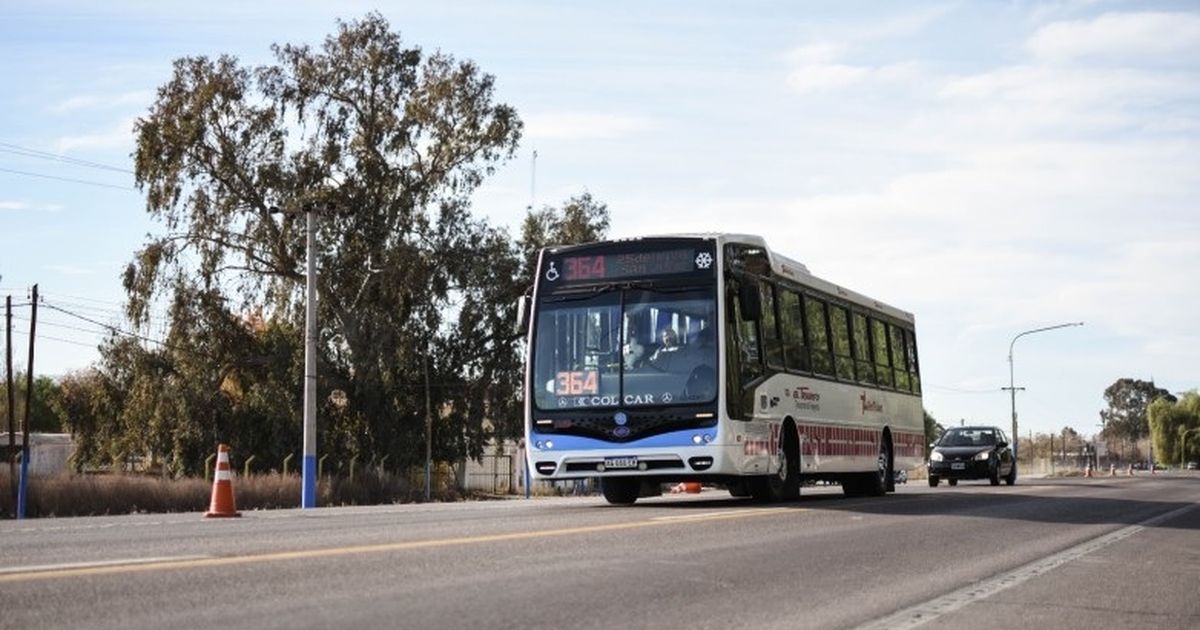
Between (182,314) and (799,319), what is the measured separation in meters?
32.8

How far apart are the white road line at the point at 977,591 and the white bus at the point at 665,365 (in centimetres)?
529

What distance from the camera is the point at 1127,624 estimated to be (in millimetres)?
8812

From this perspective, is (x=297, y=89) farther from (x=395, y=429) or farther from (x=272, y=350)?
(x=395, y=429)

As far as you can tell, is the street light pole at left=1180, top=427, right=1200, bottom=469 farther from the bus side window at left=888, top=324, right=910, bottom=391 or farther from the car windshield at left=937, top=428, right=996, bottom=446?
the bus side window at left=888, top=324, right=910, bottom=391

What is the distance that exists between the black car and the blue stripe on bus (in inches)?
896

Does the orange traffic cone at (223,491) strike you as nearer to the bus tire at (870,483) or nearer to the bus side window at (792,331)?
the bus side window at (792,331)

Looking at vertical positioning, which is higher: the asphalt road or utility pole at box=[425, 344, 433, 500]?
utility pole at box=[425, 344, 433, 500]

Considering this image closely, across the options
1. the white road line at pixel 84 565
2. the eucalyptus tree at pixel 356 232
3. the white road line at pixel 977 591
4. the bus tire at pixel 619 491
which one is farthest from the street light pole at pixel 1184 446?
the white road line at pixel 84 565

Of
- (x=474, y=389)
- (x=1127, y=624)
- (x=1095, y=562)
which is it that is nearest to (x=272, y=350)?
(x=474, y=389)

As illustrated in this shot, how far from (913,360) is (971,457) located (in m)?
10.6

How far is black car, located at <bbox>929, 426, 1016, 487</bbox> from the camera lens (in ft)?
133

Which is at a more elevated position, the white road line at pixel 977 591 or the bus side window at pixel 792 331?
the bus side window at pixel 792 331

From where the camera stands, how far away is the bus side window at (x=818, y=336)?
2314 centimetres

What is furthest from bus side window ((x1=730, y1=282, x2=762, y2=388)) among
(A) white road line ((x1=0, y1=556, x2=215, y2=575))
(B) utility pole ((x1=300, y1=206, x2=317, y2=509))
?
(B) utility pole ((x1=300, y1=206, x2=317, y2=509))
